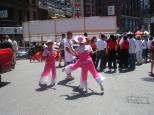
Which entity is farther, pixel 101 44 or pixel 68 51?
pixel 101 44

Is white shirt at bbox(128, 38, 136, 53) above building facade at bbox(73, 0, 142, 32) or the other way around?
the other way around

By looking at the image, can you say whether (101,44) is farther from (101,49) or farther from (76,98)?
(76,98)

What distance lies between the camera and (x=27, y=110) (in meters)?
8.84

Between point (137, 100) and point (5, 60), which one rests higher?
point (5, 60)

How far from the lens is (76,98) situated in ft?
34.0

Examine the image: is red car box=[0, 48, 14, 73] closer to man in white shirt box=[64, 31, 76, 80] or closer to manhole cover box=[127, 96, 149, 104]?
man in white shirt box=[64, 31, 76, 80]

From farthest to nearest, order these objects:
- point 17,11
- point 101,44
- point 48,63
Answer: point 17,11 < point 101,44 < point 48,63

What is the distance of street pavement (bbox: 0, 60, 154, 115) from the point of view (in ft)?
29.0

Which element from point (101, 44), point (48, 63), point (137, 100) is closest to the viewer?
point (137, 100)

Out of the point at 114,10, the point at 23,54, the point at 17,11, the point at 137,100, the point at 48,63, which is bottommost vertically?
the point at 23,54

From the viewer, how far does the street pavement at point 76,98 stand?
29.0 feet

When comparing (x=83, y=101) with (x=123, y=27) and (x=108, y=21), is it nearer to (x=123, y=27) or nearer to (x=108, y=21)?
(x=108, y=21)

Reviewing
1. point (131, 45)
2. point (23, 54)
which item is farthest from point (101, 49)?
point (23, 54)

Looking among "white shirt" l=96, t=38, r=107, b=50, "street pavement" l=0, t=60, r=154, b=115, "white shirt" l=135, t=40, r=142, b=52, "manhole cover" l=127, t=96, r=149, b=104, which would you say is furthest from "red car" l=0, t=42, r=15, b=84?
"white shirt" l=135, t=40, r=142, b=52
